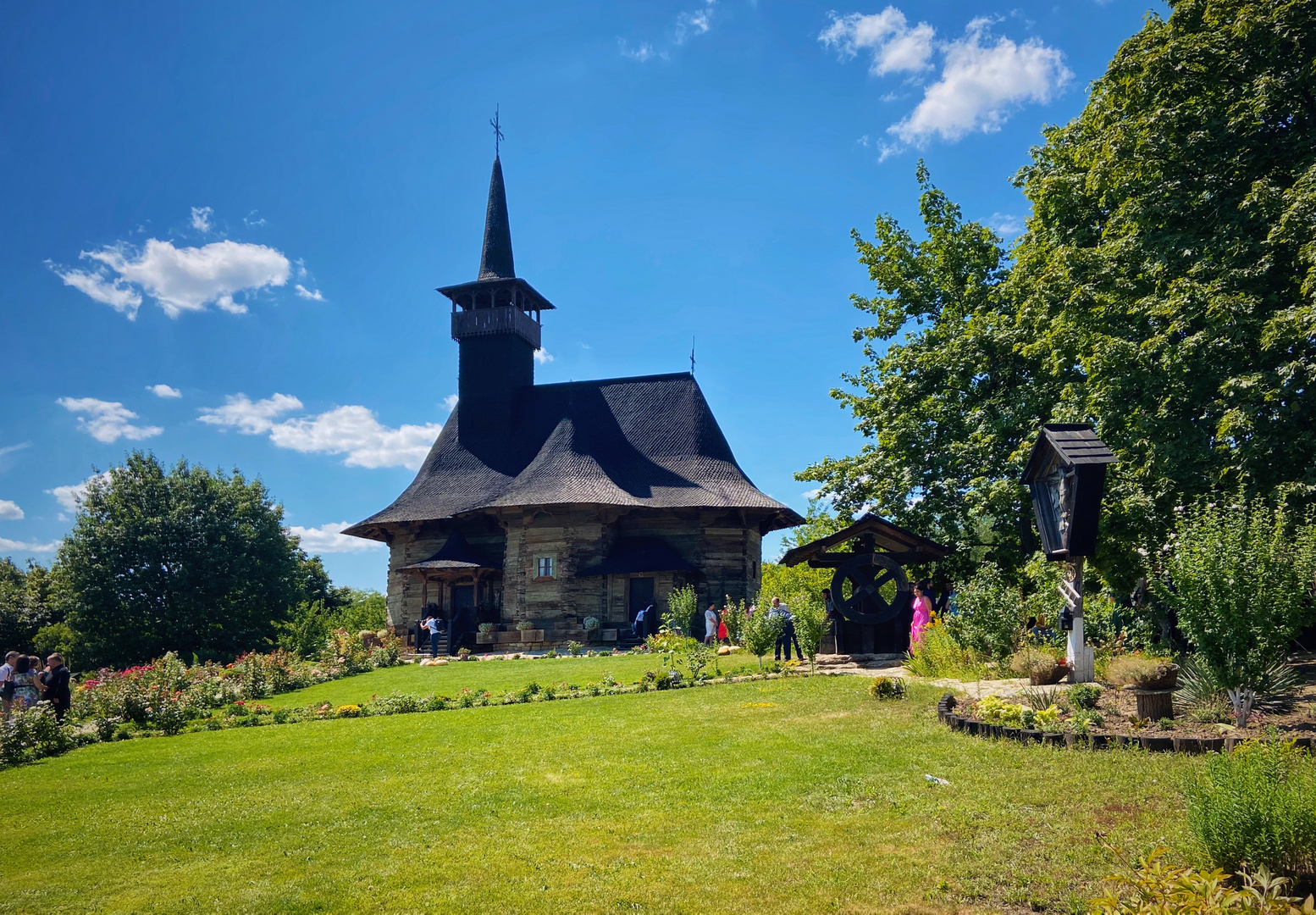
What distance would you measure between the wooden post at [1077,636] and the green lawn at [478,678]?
6852 mm

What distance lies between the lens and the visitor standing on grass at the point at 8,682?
1440cm


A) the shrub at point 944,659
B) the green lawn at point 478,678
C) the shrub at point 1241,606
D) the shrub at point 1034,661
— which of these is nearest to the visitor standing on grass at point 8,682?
the green lawn at point 478,678

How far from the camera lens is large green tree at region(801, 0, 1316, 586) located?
12.6 m

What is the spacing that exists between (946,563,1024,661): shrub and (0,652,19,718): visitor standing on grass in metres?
14.9

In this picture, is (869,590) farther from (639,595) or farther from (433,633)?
(433,633)

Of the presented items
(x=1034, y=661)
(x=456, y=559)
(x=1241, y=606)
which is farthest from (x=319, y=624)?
(x=1241, y=606)

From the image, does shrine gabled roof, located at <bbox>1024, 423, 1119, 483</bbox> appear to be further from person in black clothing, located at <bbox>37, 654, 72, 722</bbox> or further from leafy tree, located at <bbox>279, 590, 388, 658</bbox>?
leafy tree, located at <bbox>279, 590, 388, 658</bbox>

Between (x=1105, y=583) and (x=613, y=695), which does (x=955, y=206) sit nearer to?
(x=1105, y=583)

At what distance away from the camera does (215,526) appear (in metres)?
37.5

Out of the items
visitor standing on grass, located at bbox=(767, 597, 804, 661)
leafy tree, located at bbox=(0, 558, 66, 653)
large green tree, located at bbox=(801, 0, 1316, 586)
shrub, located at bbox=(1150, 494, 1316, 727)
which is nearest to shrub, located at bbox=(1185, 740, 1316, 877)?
shrub, located at bbox=(1150, 494, 1316, 727)

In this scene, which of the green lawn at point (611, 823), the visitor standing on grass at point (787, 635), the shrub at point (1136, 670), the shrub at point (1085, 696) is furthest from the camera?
the visitor standing on grass at point (787, 635)

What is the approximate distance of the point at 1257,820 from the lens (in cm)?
455

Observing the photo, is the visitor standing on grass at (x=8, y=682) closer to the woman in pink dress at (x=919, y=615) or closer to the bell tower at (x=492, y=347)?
the woman in pink dress at (x=919, y=615)

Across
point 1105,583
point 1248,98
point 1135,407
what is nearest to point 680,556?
point 1105,583
